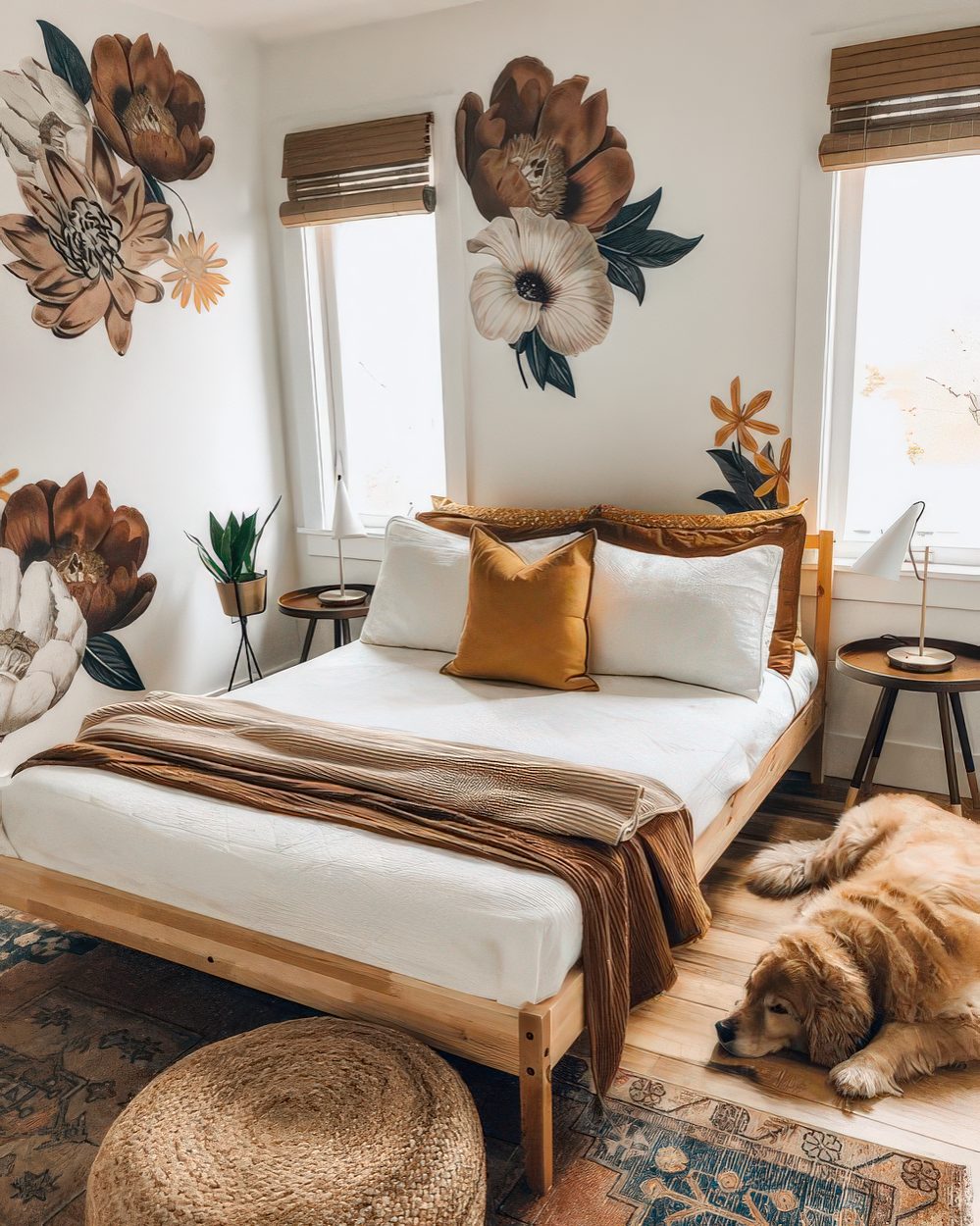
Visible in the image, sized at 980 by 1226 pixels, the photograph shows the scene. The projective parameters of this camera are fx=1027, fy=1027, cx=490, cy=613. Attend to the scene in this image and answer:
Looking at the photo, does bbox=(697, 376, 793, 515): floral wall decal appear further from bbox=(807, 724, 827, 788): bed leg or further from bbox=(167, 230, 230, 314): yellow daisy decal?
bbox=(167, 230, 230, 314): yellow daisy decal

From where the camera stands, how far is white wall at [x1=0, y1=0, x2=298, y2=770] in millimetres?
3398

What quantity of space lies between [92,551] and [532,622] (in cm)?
166

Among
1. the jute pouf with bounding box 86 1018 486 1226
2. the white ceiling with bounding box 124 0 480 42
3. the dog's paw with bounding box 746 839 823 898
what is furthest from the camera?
the white ceiling with bounding box 124 0 480 42

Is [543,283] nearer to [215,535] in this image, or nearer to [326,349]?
[326,349]

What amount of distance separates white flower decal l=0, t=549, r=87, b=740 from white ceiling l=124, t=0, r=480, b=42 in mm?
2052

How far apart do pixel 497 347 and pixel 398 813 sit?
224 centimetres

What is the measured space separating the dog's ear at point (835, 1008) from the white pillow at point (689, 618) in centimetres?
99

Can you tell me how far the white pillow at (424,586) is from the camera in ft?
11.2

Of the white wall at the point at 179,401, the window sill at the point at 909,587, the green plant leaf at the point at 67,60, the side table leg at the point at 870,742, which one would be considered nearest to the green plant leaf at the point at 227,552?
the white wall at the point at 179,401

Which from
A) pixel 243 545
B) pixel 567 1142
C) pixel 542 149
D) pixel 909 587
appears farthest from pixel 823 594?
pixel 243 545

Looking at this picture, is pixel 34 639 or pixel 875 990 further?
pixel 34 639

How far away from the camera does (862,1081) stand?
80.9 inches

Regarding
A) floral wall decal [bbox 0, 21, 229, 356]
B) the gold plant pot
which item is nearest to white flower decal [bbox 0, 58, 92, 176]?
floral wall decal [bbox 0, 21, 229, 356]

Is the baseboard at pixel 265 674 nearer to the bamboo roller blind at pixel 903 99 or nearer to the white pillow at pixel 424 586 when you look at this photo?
the white pillow at pixel 424 586
